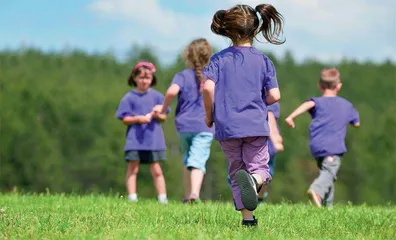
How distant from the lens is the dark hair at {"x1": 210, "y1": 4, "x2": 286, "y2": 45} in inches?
289

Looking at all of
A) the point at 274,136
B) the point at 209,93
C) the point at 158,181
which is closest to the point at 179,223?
the point at 209,93

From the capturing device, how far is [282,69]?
152000 mm

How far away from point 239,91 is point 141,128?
16.8 ft

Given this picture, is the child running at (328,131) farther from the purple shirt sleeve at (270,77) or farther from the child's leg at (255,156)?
the child's leg at (255,156)

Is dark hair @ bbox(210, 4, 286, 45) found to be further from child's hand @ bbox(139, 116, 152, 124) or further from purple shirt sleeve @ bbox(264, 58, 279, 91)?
child's hand @ bbox(139, 116, 152, 124)

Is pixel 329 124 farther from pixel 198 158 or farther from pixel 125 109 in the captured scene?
pixel 125 109

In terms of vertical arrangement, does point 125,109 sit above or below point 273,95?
below

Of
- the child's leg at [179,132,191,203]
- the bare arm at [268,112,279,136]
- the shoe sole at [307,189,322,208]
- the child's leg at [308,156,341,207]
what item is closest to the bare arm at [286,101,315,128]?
the bare arm at [268,112,279,136]

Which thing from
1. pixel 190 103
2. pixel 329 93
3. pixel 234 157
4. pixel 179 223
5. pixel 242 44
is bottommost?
pixel 179 223

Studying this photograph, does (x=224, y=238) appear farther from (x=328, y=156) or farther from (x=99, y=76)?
(x=99, y=76)

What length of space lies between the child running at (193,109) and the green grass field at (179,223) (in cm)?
226

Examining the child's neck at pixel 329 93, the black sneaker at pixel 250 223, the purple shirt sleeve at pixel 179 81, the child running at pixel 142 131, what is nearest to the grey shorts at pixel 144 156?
the child running at pixel 142 131

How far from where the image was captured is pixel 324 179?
11641 mm

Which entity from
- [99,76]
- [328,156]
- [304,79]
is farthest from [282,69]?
[328,156]
